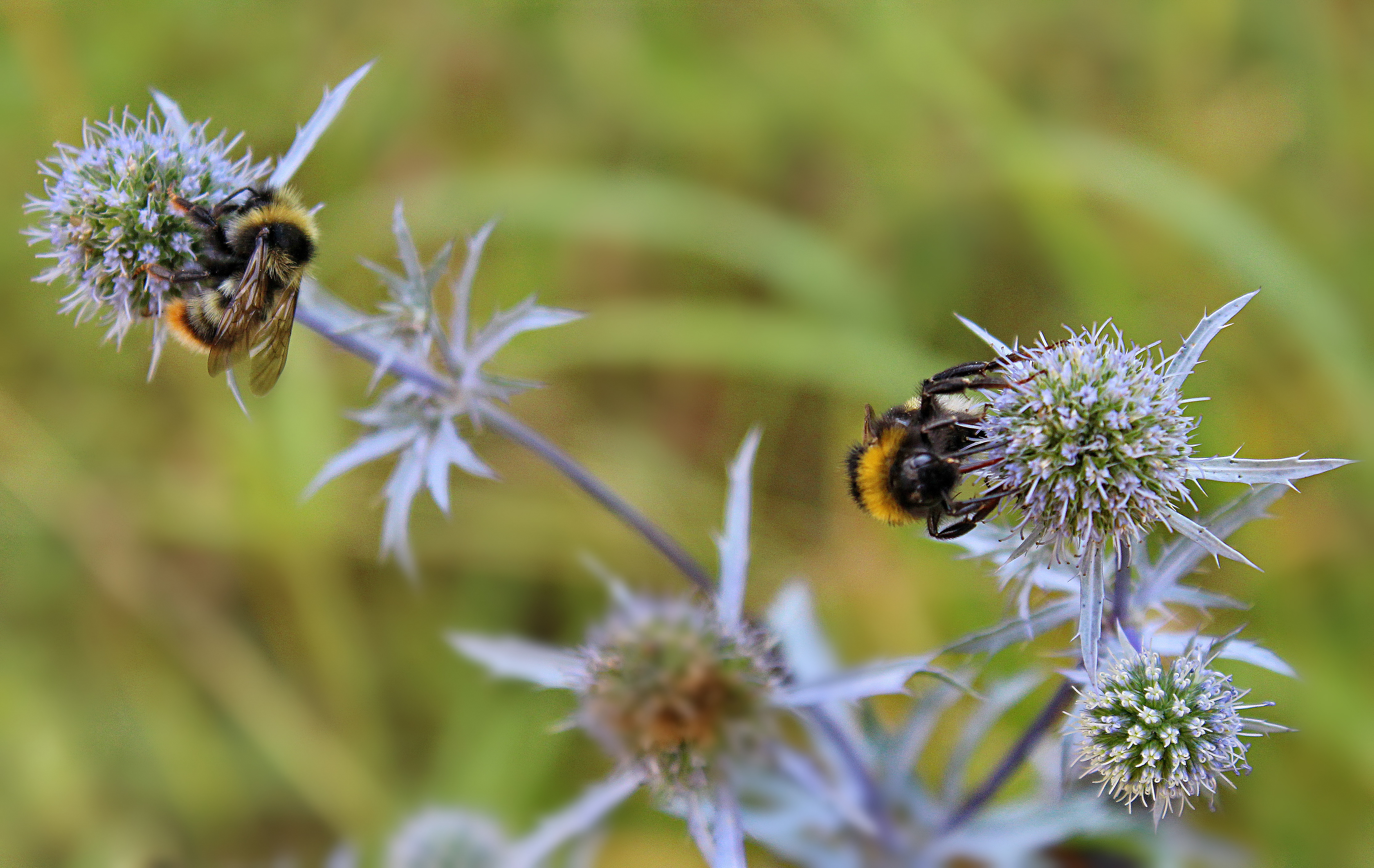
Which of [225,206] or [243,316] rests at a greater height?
[225,206]

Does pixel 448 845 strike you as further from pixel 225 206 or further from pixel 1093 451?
pixel 1093 451

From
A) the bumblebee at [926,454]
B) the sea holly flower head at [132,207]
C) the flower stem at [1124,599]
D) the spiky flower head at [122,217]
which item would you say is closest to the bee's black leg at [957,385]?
the bumblebee at [926,454]

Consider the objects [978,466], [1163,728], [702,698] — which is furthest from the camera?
[702,698]

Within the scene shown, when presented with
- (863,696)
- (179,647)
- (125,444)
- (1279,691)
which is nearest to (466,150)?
(125,444)

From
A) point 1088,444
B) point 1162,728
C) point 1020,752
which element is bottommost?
point 1162,728

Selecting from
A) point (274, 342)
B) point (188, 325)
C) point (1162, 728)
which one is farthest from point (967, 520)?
point (188, 325)

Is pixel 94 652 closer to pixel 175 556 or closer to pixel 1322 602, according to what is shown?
pixel 175 556
